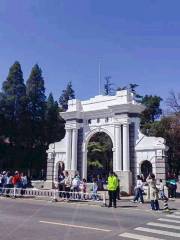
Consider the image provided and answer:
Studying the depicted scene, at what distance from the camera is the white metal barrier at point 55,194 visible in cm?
1826

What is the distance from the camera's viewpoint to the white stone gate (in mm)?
22844

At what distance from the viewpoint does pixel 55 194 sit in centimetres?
1852

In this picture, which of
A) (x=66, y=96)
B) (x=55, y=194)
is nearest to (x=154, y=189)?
(x=55, y=194)

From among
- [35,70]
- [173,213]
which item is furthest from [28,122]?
[173,213]

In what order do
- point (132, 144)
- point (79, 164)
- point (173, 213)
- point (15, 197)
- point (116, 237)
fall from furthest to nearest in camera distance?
point (79, 164)
point (132, 144)
point (15, 197)
point (173, 213)
point (116, 237)

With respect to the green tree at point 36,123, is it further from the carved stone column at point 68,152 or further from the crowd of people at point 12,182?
the crowd of people at point 12,182

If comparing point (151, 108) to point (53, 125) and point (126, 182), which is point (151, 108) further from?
point (126, 182)

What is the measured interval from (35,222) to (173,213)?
627 cm

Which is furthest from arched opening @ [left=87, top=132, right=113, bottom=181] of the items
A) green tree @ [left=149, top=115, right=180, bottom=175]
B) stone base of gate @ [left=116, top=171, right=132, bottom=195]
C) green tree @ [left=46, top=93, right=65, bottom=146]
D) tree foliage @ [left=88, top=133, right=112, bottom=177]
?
stone base of gate @ [left=116, top=171, right=132, bottom=195]

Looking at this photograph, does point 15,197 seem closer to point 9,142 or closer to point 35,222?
point 35,222

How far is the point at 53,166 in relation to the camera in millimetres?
27078

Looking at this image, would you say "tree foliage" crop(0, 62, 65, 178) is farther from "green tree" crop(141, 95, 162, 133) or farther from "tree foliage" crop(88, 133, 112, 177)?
"green tree" crop(141, 95, 162, 133)

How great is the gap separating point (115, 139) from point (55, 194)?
293 inches

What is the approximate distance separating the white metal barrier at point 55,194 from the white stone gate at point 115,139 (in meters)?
4.91
